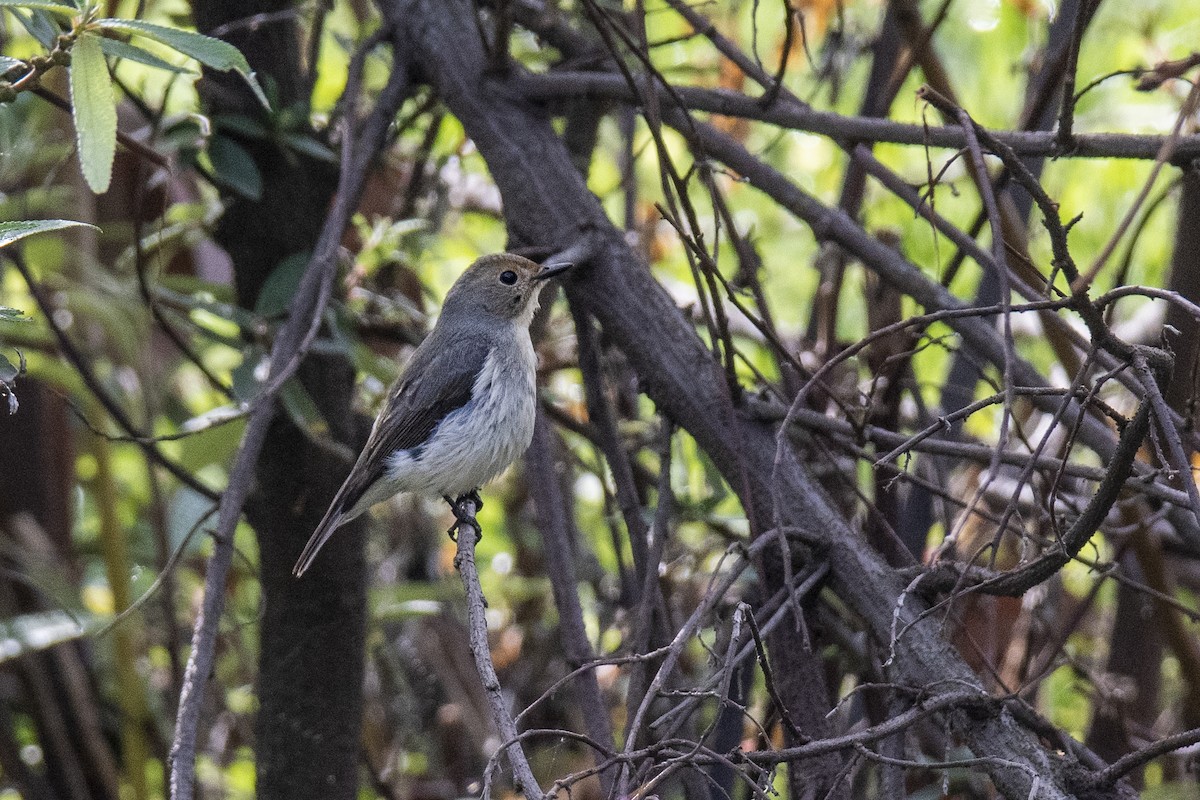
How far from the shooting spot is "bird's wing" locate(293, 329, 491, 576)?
3.71 meters

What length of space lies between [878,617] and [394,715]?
3054mm

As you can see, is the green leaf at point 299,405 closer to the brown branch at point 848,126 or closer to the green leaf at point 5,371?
the brown branch at point 848,126

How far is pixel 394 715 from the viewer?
5102 millimetres

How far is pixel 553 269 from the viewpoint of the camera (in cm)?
311

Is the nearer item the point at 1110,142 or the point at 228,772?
the point at 1110,142

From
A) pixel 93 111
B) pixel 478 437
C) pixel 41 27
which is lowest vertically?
pixel 478 437

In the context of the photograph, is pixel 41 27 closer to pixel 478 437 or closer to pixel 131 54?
pixel 131 54

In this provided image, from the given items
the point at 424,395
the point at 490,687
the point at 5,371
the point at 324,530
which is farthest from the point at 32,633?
the point at 490,687

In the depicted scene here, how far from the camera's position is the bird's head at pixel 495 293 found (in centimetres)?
386

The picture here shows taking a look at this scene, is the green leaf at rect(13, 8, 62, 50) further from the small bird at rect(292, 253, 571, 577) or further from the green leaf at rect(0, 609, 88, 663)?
the green leaf at rect(0, 609, 88, 663)

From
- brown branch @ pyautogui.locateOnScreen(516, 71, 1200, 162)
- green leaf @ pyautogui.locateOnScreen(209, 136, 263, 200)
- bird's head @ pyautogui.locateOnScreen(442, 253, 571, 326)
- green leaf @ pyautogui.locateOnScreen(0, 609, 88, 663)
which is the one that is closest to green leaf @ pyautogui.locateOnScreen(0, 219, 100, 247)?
brown branch @ pyautogui.locateOnScreen(516, 71, 1200, 162)

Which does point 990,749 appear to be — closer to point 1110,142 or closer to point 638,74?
point 1110,142

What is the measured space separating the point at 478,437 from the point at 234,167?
107 centimetres

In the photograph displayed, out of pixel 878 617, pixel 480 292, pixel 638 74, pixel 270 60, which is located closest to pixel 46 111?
pixel 270 60
